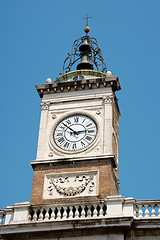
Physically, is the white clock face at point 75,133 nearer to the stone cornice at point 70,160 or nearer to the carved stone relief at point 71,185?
the stone cornice at point 70,160

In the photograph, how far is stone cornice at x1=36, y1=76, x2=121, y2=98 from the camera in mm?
28453

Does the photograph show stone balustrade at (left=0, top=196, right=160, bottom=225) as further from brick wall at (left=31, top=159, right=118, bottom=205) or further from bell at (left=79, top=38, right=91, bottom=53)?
bell at (left=79, top=38, right=91, bottom=53)

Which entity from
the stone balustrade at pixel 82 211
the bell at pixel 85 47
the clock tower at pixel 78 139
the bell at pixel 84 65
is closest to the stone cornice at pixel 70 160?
the clock tower at pixel 78 139

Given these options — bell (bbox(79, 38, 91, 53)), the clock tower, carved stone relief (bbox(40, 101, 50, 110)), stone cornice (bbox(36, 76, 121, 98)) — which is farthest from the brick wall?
bell (bbox(79, 38, 91, 53))

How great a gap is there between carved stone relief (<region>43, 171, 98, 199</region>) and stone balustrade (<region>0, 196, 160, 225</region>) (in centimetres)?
157

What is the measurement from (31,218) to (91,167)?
3.90 meters

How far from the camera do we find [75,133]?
27.4 meters

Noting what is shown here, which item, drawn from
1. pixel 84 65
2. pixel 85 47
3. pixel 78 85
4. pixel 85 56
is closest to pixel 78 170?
pixel 78 85

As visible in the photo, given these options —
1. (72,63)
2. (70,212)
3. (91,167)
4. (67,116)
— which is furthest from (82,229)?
(72,63)

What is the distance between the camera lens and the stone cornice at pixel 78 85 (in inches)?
1120

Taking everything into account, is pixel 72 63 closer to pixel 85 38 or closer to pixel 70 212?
pixel 85 38

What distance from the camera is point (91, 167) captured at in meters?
25.9

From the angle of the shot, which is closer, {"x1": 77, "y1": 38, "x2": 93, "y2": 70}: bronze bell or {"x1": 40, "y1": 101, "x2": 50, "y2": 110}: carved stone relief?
{"x1": 40, "y1": 101, "x2": 50, "y2": 110}: carved stone relief

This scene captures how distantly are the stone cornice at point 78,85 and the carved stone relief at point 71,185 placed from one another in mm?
4881
